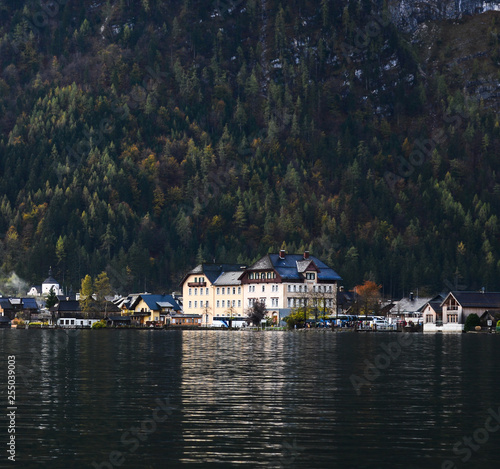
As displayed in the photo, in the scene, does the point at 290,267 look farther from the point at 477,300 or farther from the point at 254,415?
the point at 254,415

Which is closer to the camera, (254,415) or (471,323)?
(254,415)

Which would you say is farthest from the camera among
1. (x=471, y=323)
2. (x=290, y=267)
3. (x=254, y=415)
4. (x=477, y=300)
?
(x=290, y=267)

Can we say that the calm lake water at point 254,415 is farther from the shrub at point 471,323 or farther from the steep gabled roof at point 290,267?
the steep gabled roof at point 290,267

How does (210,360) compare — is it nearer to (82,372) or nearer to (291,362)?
(291,362)

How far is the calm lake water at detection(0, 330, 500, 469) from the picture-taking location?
3128 centimetres

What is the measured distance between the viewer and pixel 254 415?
39875 millimetres

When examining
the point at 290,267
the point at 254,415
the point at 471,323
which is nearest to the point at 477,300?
the point at 471,323

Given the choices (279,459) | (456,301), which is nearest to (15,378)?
(279,459)

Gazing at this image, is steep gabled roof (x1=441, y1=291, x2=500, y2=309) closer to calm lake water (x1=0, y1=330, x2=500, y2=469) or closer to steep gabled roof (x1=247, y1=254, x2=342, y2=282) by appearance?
steep gabled roof (x1=247, y1=254, x2=342, y2=282)

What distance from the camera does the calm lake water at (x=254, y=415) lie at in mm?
31281

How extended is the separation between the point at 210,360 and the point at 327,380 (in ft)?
67.8

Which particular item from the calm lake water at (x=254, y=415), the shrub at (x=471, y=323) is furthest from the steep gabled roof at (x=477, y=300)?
the calm lake water at (x=254, y=415)

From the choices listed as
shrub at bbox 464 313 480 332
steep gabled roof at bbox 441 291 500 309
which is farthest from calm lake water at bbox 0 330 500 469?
steep gabled roof at bbox 441 291 500 309

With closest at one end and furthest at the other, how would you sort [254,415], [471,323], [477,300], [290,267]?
[254,415], [471,323], [477,300], [290,267]
